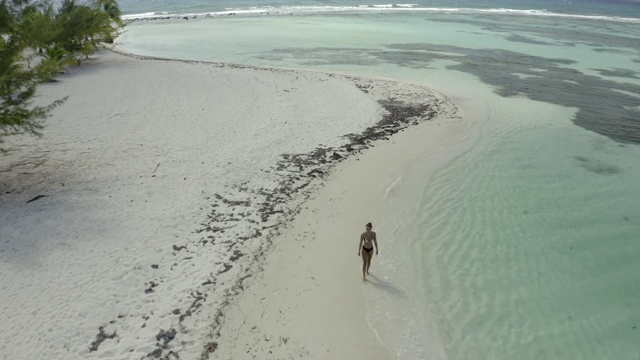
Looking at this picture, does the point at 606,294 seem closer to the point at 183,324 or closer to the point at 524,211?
the point at 524,211

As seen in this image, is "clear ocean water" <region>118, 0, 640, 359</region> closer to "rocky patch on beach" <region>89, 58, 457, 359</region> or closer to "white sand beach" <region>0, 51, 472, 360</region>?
Answer: "white sand beach" <region>0, 51, 472, 360</region>

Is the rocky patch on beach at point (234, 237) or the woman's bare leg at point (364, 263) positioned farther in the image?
the woman's bare leg at point (364, 263)

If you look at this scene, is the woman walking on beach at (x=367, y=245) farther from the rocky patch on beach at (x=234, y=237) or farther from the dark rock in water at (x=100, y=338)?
the dark rock in water at (x=100, y=338)

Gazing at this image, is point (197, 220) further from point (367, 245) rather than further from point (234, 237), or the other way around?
point (367, 245)

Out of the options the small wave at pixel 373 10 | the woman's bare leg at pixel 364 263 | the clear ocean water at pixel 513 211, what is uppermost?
the small wave at pixel 373 10

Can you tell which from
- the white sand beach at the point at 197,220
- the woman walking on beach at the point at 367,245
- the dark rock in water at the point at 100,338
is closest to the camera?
the dark rock in water at the point at 100,338

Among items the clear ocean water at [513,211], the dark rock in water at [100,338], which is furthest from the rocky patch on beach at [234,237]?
the clear ocean water at [513,211]
